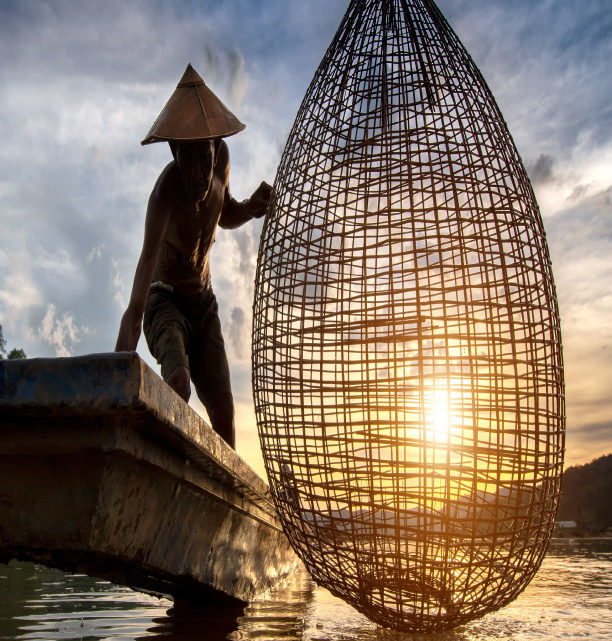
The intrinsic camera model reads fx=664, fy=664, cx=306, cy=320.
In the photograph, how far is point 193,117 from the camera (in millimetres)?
2902

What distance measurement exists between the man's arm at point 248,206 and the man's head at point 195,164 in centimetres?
63

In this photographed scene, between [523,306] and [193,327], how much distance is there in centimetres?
197

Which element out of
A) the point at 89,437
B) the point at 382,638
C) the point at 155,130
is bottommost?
the point at 382,638

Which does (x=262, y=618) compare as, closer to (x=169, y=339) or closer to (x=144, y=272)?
(x=169, y=339)

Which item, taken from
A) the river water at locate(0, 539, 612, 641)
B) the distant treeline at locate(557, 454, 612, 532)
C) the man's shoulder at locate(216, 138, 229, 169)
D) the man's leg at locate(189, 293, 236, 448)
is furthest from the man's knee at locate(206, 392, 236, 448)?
the distant treeline at locate(557, 454, 612, 532)

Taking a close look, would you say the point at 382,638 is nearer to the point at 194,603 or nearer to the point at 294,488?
the point at 294,488

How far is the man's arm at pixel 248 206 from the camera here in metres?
3.74

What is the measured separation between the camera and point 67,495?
169cm

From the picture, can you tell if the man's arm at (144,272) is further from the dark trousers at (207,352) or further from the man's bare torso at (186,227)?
the dark trousers at (207,352)

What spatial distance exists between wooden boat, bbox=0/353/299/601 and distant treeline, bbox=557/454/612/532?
110ft

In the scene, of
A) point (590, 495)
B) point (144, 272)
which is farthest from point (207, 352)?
point (590, 495)

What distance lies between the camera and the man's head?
2938 mm

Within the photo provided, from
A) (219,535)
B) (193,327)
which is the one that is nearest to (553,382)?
(219,535)

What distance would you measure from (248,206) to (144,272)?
1.07 metres
